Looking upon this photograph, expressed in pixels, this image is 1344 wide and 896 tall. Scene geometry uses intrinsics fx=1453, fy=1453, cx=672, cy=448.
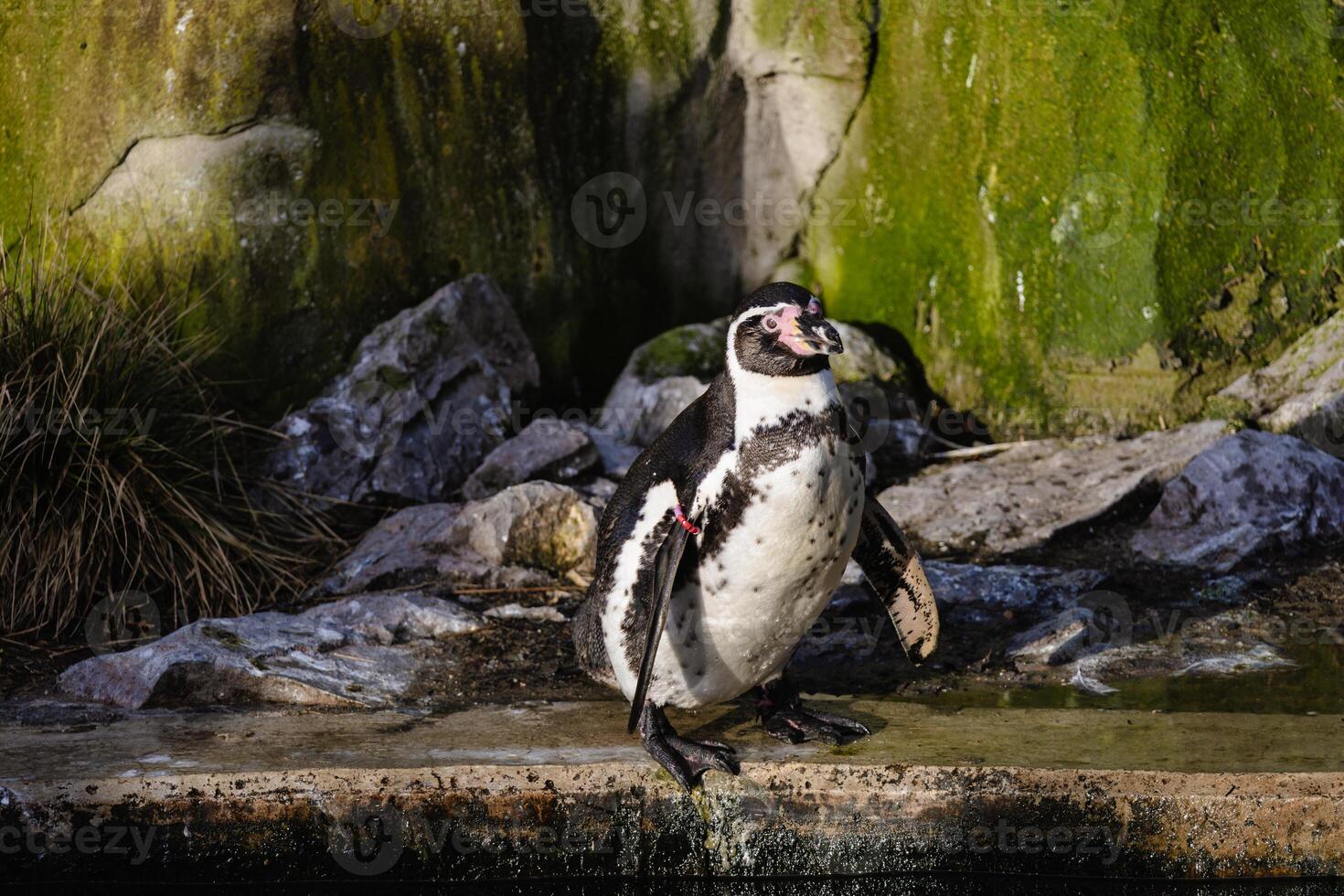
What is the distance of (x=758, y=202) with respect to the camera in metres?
7.24

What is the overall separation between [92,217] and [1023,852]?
176 inches

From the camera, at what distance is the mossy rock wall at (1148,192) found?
238 inches

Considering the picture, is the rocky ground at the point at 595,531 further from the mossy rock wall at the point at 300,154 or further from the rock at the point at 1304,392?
the mossy rock wall at the point at 300,154

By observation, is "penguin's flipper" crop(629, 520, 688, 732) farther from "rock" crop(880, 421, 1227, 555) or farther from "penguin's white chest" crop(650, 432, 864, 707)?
"rock" crop(880, 421, 1227, 555)

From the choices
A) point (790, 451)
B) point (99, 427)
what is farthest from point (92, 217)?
point (790, 451)

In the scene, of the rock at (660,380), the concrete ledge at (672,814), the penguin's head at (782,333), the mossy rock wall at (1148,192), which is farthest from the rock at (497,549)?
the mossy rock wall at (1148,192)

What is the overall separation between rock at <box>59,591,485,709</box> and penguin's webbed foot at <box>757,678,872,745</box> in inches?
42.1

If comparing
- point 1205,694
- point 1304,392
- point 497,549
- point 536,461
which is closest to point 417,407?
point 536,461

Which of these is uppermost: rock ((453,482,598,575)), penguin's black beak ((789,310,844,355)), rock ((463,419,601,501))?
penguin's black beak ((789,310,844,355))

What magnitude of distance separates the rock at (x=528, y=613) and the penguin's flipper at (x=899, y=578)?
1.28 metres

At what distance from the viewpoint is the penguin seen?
135 inches

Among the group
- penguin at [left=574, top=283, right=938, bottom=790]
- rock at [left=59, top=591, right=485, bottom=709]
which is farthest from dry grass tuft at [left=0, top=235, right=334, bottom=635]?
penguin at [left=574, top=283, right=938, bottom=790]

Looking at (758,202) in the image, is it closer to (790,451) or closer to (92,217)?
(92,217)

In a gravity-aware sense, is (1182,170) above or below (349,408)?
above
